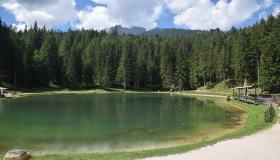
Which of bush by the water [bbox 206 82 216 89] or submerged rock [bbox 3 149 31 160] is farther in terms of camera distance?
bush by the water [bbox 206 82 216 89]

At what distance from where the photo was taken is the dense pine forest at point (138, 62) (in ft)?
335

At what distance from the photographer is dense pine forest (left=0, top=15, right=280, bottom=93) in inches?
4018

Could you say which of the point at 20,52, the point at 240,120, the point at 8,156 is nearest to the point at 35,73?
the point at 20,52

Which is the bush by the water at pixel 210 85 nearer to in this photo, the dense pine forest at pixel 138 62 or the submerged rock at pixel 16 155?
the dense pine forest at pixel 138 62

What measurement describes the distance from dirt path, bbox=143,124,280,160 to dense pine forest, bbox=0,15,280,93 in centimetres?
6061

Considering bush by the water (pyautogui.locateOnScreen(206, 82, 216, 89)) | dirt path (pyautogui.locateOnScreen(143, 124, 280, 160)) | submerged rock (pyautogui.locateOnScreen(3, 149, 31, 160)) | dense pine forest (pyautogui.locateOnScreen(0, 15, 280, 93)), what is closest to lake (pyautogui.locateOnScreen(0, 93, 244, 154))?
dirt path (pyautogui.locateOnScreen(143, 124, 280, 160))

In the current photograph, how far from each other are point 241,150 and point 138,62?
413ft

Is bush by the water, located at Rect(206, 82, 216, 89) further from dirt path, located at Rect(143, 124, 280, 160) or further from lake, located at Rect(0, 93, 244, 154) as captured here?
dirt path, located at Rect(143, 124, 280, 160)

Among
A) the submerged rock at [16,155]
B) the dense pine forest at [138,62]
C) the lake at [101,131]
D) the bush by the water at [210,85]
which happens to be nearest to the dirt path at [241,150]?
the lake at [101,131]

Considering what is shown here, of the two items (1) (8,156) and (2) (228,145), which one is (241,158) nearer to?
(2) (228,145)

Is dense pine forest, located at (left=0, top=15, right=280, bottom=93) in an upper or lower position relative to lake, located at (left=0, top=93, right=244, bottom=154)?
upper

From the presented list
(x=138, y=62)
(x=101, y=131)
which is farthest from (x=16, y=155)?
(x=138, y=62)

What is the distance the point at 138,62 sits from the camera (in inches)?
5876

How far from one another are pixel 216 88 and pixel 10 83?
57.8 meters
